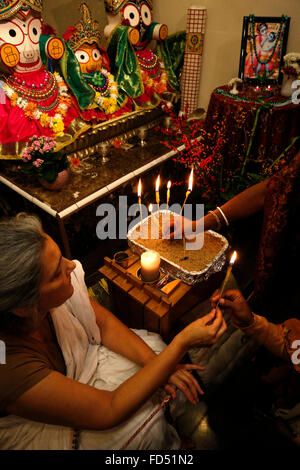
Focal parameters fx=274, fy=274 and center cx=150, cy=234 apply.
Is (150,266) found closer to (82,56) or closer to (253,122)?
(253,122)

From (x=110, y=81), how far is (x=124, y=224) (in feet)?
6.47

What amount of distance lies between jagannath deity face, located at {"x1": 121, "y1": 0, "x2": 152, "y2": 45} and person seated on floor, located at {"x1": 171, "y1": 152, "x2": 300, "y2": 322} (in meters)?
3.14

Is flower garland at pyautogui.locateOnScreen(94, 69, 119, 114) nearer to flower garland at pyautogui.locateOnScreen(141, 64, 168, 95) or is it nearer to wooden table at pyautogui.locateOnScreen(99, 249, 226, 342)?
flower garland at pyautogui.locateOnScreen(141, 64, 168, 95)

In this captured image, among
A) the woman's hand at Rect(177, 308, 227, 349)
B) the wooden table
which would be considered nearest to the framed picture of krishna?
the wooden table

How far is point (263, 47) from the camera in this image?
340cm

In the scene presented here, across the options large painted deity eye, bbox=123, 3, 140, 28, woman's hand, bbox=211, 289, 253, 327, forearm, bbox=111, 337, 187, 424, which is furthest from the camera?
large painted deity eye, bbox=123, 3, 140, 28

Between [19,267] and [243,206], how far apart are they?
155 centimetres

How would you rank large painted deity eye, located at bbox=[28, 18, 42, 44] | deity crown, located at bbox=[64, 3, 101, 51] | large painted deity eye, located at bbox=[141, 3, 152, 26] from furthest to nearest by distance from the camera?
1. large painted deity eye, located at bbox=[141, 3, 152, 26]
2. deity crown, located at bbox=[64, 3, 101, 51]
3. large painted deity eye, located at bbox=[28, 18, 42, 44]

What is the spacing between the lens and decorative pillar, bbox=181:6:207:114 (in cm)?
378

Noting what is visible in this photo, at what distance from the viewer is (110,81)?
3676 millimetres

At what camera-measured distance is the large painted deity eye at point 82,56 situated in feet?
10.9

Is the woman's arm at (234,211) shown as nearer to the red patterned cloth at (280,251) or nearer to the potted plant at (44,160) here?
the red patterned cloth at (280,251)
